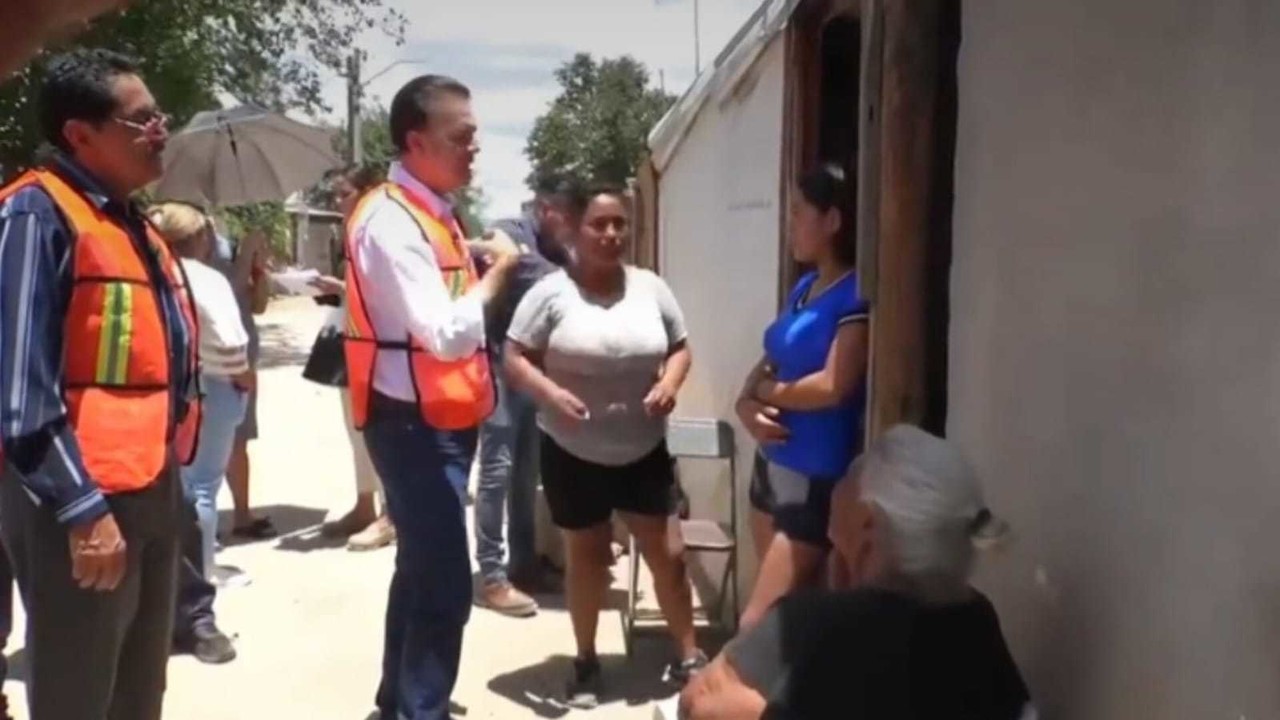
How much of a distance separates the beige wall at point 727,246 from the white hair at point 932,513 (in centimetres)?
248

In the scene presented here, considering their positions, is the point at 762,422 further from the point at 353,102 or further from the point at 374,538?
the point at 353,102

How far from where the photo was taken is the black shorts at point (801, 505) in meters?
3.69

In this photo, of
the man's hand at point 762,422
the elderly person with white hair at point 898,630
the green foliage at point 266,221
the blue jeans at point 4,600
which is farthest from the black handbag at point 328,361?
the green foliage at point 266,221

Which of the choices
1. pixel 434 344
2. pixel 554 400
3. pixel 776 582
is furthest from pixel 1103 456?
pixel 554 400

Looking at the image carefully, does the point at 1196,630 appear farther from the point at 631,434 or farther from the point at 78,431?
the point at 631,434

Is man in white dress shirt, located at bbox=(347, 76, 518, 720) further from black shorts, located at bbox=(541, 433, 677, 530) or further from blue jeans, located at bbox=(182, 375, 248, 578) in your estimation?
blue jeans, located at bbox=(182, 375, 248, 578)

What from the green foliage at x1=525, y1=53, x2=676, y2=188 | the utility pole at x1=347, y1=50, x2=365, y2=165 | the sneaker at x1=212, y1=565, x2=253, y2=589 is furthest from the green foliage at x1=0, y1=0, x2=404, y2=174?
the green foliage at x1=525, y1=53, x2=676, y2=188

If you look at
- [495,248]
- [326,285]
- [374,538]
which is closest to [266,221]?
[374,538]

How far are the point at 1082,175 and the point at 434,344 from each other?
71.7 inches

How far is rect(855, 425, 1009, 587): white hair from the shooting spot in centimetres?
239

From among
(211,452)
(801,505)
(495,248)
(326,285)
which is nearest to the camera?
(801,505)

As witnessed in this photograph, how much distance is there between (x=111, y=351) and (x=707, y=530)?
2.95m

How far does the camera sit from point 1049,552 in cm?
248

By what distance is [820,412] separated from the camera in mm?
3686
